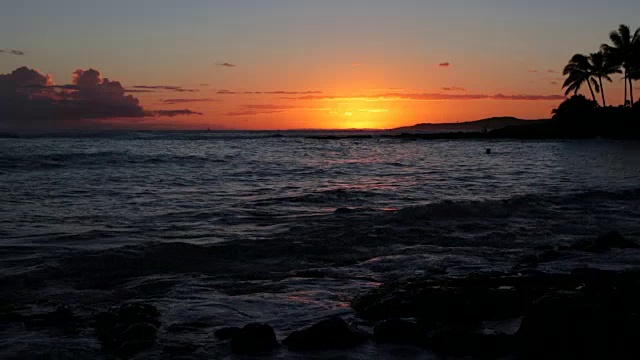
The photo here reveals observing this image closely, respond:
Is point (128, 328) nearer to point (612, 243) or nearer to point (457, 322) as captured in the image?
point (457, 322)

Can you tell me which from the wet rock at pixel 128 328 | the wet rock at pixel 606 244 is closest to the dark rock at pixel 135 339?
the wet rock at pixel 128 328

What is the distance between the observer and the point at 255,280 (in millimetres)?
6973

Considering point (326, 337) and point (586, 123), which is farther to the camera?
point (586, 123)

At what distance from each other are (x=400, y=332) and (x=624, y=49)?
223ft

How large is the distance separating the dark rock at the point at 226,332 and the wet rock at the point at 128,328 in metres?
0.56

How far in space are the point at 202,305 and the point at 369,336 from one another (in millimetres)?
1979

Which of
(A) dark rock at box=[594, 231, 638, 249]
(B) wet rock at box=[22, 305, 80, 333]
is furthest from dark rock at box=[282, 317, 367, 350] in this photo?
(A) dark rock at box=[594, 231, 638, 249]

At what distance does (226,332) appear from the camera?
485 cm

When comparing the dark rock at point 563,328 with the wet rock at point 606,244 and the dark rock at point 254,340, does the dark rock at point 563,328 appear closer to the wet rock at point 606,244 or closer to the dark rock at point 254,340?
the dark rock at point 254,340

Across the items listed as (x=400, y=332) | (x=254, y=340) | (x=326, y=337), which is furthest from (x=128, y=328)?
(x=400, y=332)

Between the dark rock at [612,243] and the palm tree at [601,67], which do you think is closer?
the dark rock at [612,243]

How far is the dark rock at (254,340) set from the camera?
4449mm

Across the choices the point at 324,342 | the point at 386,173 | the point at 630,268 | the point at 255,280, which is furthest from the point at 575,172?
the point at 324,342

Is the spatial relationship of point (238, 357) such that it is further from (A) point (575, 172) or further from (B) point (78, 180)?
(A) point (575, 172)
